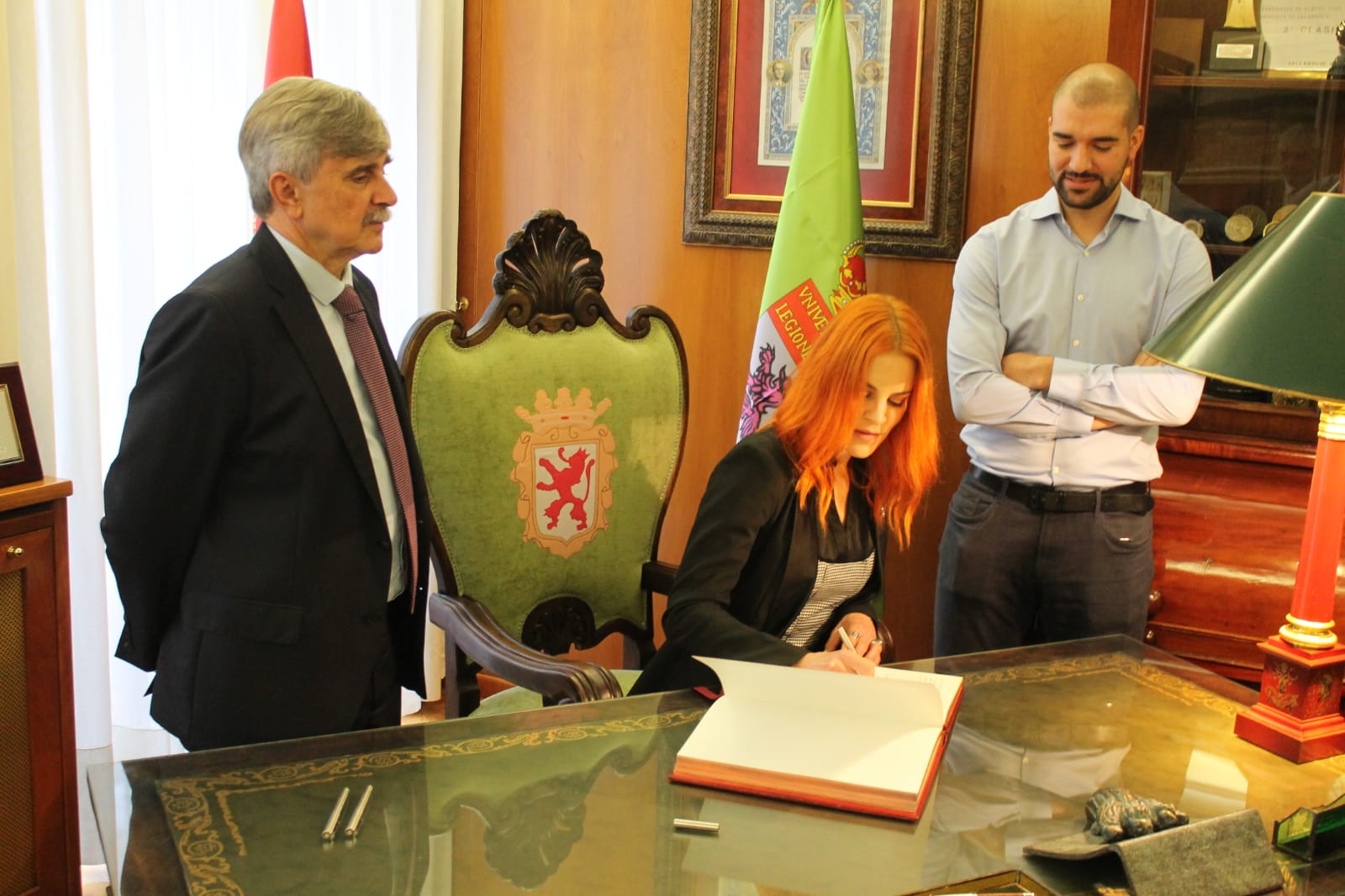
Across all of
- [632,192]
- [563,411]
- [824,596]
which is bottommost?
[824,596]

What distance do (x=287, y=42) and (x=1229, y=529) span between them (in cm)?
247

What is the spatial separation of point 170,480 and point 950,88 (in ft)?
7.59

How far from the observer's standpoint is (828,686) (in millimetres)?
1520

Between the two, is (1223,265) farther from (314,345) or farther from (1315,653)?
(314,345)

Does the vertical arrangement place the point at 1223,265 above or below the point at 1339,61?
below

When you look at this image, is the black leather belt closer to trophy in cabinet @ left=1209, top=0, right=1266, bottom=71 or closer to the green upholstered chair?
the green upholstered chair

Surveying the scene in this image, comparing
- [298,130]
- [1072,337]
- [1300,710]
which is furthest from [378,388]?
[1072,337]

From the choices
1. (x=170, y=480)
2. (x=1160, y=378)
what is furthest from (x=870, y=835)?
(x=1160, y=378)

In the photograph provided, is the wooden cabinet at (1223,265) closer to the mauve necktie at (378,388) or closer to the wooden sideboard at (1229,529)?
the wooden sideboard at (1229,529)

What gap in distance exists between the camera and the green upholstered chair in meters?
2.29

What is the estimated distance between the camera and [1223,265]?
2922 mm

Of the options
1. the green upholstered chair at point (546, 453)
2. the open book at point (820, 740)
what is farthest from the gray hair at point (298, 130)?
the open book at point (820, 740)

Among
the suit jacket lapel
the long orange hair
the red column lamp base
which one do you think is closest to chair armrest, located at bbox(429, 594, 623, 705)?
the suit jacket lapel

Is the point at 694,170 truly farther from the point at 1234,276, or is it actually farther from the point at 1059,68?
the point at 1234,276
